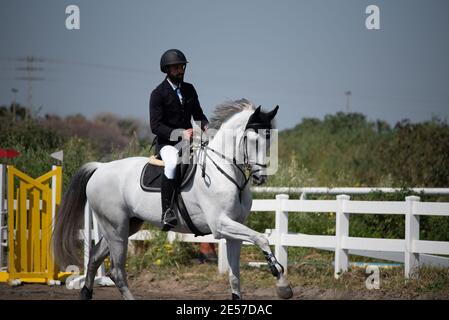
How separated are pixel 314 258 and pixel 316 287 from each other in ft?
8.68

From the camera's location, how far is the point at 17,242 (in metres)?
9.94

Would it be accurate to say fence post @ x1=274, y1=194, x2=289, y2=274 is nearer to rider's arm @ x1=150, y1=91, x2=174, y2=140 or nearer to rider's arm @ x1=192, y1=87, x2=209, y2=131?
rider's arm @ x1=192, y1=87, x2=209, y2=131

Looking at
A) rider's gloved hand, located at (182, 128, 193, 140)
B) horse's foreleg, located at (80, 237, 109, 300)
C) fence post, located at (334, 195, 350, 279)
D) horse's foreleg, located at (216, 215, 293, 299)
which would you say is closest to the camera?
horse's foreleg, located at (216, 215, 293, 299)

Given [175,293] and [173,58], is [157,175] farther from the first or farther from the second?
[175,293]

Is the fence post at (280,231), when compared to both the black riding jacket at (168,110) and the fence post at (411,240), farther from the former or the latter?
the black riding jacket at (168,110)

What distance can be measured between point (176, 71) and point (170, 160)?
3.42ft

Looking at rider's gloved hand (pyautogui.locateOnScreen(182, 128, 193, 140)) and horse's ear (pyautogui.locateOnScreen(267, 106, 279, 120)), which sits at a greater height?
horse's ear (pyautogui.locateOnScreen(267, 106, 279, 120))

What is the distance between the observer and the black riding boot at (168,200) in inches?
288

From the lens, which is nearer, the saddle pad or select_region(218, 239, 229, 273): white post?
the saddle pad

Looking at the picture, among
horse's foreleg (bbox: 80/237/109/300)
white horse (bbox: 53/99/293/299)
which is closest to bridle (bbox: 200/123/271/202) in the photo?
white horse (bbox: 53/99/293/299)

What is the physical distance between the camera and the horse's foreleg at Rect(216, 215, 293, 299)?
6438mm

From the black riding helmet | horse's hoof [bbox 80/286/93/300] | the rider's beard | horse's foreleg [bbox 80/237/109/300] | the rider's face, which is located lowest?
horse's hoof [bbox 80/286/93/300]

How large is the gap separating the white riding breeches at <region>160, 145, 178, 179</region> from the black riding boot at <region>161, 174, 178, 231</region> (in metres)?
0.08
